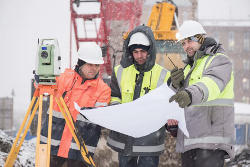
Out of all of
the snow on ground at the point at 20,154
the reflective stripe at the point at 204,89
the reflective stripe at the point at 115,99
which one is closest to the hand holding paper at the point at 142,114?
the reflective stripe at the point at 115,99

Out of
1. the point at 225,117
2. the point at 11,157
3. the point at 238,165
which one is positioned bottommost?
the point at 238,165

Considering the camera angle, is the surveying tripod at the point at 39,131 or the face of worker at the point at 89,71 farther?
the face of worker at the point at 89,71

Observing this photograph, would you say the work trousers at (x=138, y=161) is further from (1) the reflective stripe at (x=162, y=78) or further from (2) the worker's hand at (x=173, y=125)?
(1) the reflective stripe at (x=162, y=78)

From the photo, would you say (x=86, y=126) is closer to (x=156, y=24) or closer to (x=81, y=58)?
(x=81, y=58)

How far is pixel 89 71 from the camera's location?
3096 mm

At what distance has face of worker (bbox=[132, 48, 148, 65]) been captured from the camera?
116 inches

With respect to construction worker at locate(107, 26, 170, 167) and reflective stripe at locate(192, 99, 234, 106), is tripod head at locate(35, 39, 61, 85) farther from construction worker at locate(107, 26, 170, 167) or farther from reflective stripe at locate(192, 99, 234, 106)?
reflective stripe at locate(192, 99, 234, 106)

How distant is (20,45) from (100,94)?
98.5 m

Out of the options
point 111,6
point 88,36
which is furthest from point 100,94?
point 111,6

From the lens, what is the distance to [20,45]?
310 ft

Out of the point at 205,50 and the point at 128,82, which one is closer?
the point at 205,50

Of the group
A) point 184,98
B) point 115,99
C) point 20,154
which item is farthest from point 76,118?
point 20,154

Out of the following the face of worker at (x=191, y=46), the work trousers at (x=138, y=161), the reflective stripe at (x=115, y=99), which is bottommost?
the work trousers at (x=138, y=161)

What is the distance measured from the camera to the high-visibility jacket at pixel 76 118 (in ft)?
9.66
